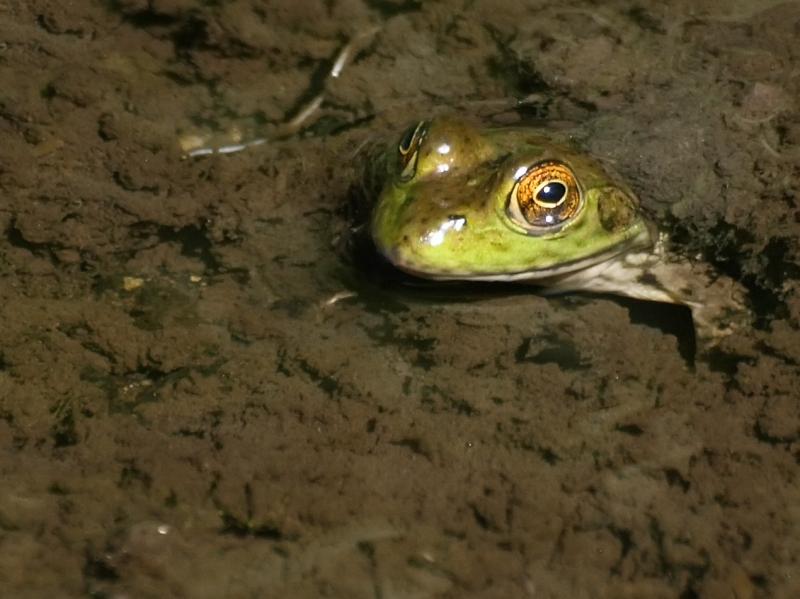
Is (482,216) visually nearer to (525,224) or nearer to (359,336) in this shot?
(525,224)

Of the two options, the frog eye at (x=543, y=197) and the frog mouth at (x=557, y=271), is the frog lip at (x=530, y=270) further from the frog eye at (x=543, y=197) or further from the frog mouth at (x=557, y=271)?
the frog eye at (x=543, y=197)

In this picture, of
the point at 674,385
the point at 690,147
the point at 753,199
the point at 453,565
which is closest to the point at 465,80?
the point at 690,147

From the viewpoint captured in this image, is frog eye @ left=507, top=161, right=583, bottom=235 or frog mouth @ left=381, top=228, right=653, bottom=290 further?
frog eye @ left=507, top=161, right=583, bottom=235

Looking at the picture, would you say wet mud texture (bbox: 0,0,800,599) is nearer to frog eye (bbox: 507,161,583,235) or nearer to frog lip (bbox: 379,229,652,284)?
frog lip (bbox: 379,229,652,284)

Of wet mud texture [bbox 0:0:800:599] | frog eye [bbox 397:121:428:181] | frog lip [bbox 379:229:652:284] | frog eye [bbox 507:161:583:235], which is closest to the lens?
wet mud texture [bbox 0:0:800:599]

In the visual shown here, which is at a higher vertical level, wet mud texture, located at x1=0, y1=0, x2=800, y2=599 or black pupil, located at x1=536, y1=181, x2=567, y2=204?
black pupil, located at x1=536, y1=181, x2=567, y2=204

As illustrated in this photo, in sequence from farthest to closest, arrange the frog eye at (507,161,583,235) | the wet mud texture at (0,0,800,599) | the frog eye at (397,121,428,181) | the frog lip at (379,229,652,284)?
1. the frog eye at (397,121,428,181)
2. the frog eye at (507,161,583,235)
3. the frog lip at (379,229,652,284)
4. the wet mud texture at (0,0,800,599)

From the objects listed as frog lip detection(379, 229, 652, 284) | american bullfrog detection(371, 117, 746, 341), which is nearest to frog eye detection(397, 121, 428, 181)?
american bullfrog detection(371, 117, 746, 341)

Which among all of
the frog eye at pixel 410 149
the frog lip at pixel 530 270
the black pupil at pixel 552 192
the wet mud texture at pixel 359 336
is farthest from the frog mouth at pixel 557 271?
the frog eye at pixel 410 149
